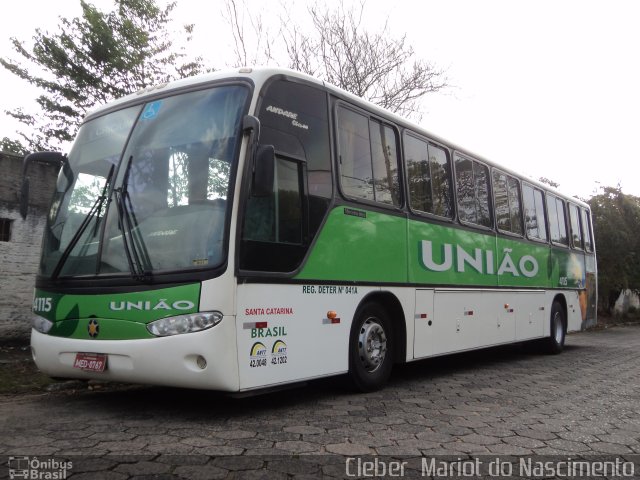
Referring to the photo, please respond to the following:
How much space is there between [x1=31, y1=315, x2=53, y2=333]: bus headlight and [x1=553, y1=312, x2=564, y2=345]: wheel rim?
9592mm

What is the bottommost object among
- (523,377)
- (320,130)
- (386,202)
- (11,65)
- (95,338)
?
(523,377)

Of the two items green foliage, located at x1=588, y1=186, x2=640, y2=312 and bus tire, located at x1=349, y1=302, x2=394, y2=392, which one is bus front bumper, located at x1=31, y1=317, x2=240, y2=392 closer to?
bus tire, located at x1=349, y1=302, x2=394, y2=392

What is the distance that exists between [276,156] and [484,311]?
16.4 ft

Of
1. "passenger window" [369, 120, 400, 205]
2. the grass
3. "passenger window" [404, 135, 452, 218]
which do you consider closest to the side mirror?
"passenger window" [369, 120, 400, 205]

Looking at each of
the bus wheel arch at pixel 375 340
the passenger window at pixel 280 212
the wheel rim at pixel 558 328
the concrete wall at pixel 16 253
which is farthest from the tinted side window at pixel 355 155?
the wheel rim at pixel 558 328

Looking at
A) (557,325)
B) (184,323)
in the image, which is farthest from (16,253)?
(557,325)

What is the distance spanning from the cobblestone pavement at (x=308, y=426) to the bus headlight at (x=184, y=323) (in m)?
0.76

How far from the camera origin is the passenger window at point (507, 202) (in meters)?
9.80

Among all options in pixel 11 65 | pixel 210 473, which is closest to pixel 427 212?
pixel 210 473

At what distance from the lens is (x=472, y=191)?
9.03m

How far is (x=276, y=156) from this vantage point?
211 inches

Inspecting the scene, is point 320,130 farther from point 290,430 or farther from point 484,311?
point 484,311

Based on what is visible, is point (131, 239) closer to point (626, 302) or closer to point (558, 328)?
point (558, 328)

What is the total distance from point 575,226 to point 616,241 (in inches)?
428
